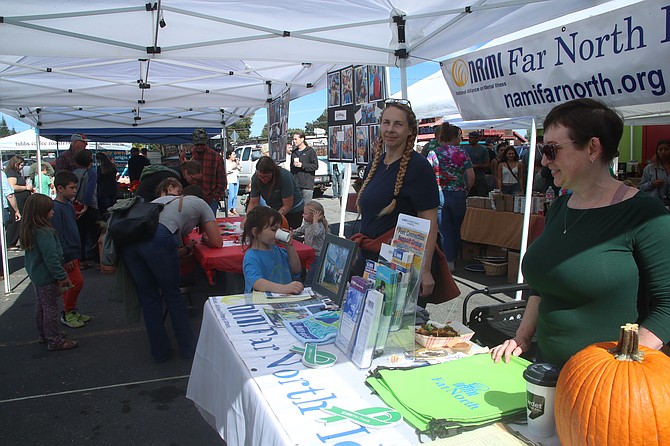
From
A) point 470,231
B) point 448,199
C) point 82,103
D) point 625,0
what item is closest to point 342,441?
point 625,0

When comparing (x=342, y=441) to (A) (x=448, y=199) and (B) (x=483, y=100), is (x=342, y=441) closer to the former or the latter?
(B) (x=483, y=100)

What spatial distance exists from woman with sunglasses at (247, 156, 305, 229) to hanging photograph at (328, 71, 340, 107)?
37.4 inches

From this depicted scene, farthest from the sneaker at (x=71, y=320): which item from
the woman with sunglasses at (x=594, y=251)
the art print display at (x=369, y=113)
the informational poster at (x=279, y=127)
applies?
the woman with sunglasses at (x=594, y=251)

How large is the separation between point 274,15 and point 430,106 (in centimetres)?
590

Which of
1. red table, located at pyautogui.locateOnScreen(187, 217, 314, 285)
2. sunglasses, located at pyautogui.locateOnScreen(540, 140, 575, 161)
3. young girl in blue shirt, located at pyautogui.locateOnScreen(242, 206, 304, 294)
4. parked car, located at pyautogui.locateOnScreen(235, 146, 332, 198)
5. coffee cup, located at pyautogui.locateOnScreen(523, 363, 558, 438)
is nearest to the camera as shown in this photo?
coffee cup, located at pyautogui.locateOnScreen(523, 363, 558, 438)

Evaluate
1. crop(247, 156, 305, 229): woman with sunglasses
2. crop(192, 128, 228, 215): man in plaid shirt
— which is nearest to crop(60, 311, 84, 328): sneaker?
crop(247, 156, 305, 229): woman with sunglasses

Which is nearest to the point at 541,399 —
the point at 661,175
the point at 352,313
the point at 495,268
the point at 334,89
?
the point at 352,313

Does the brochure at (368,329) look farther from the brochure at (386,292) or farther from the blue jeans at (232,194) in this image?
the blue jeans at (232,194)

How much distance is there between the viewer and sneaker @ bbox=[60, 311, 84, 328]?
507 cm

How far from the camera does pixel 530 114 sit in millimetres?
3885

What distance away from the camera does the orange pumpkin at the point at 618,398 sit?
1.01m

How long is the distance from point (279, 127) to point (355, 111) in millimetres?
2754

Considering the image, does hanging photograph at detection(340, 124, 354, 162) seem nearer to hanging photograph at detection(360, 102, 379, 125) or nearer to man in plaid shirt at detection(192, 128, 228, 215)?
hanging photograph at detection(360, 102, 379, 125)

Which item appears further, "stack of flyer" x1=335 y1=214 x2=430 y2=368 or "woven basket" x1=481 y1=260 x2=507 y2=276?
"woven basket" x1=481 y1=260 x2=507 y2=276
